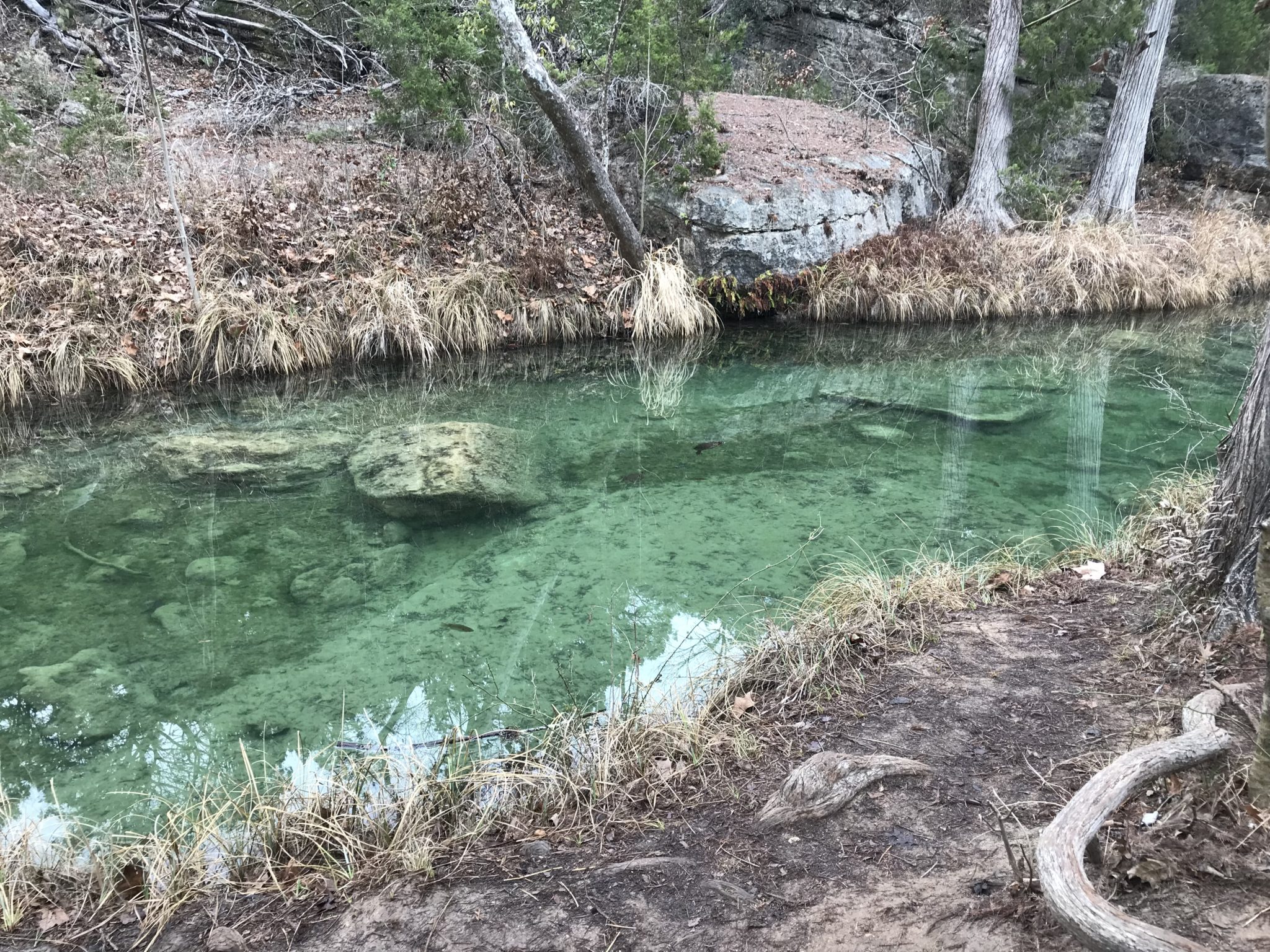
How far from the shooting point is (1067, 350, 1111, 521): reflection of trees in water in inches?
243

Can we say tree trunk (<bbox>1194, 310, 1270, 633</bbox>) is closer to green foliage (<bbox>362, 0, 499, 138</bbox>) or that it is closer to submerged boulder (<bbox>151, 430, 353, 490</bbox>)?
submerged boulder (<bbox>151, 430, 353, 490</bbox>)

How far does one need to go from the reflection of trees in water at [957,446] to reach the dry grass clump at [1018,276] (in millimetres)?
1999

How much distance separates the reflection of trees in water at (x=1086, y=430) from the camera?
20.2ft

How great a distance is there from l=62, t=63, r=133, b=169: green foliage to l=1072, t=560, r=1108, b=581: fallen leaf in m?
10.4

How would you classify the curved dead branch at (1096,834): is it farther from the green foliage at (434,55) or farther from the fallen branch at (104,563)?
the green foliage at (434,55)

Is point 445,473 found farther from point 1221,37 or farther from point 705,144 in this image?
point 1221,37

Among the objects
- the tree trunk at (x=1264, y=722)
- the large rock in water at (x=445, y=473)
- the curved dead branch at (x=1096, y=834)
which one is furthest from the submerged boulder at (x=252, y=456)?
the tree trunk at (x=1264, y=722)

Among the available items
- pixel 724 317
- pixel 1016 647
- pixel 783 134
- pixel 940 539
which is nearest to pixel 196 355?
pixel 724 317

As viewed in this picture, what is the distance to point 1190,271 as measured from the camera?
12.2 m

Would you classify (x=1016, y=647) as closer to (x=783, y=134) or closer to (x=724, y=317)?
(x=724, y=317)

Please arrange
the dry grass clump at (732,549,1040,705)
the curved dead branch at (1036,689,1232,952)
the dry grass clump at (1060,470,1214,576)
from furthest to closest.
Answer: the dry grass clump at (732,549,1040,705), the dry grass clump at (1060,470,1214,576), the curved dead branch at (1036,689,1232,952)

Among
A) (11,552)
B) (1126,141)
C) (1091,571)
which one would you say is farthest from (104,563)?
(1126,141)

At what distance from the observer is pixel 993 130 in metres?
13.4

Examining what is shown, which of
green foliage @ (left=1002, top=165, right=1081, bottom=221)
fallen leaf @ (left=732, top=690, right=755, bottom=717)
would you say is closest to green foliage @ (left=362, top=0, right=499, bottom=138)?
green foliage @ (left=1002, top=165, right=1081, bottom=221)
